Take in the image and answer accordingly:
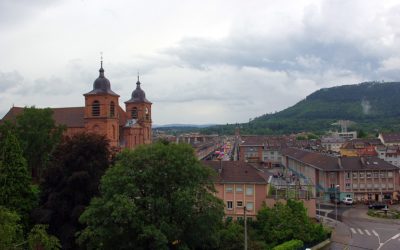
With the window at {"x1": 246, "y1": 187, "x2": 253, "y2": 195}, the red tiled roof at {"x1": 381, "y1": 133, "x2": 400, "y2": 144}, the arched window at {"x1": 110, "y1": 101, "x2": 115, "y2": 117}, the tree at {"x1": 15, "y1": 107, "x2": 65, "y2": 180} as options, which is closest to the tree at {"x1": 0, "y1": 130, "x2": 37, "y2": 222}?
the tree at {"x1": 15, "y1": 107, "x2": 65, "y2": 180}

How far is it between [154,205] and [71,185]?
1034 centimetres

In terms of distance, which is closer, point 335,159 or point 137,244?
point 137,244

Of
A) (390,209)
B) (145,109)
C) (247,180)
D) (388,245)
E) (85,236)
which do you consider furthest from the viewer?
(145,109)

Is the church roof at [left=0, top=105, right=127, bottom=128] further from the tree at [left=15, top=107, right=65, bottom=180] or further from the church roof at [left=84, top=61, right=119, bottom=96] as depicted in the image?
the tree at [left=15, top=107, right=65, bottom=180]

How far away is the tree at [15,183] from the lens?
3819cm

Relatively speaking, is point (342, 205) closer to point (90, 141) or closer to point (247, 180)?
point (247, 180)

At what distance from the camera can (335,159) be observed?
73000 mm

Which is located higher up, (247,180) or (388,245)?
(247,180)

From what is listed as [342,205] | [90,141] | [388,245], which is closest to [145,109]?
[342,205]

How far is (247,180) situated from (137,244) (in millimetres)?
20622

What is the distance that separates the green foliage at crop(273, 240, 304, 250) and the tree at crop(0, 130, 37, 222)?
21.1 metres

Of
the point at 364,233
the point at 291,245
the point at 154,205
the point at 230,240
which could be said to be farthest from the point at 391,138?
the point at 154,205

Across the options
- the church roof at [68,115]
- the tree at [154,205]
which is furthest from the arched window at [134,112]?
the tree at [154,205]

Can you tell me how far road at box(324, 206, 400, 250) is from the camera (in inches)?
1730
